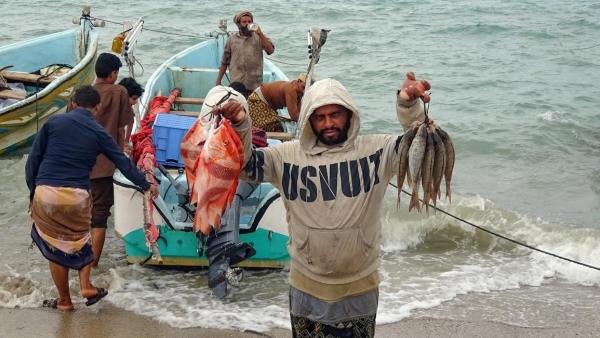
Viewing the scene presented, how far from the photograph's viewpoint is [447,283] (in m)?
7.06

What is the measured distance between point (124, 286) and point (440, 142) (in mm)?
4040

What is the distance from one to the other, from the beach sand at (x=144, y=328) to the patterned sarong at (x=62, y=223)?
495mm

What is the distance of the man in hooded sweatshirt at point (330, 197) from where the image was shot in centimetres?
348

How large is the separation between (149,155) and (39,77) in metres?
5.71

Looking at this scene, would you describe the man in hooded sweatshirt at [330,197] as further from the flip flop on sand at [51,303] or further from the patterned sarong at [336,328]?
the flip flop on sand at [51,303]

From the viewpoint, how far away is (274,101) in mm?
7668

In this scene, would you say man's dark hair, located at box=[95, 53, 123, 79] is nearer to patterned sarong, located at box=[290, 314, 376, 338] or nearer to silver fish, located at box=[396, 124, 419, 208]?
patterned sarong, located at box=[290, 314, 376, 338]

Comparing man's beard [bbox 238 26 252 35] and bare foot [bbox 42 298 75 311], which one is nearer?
bare foot [bbox 42 298 75 311]

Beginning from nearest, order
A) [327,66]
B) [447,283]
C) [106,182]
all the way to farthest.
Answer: [106,182] → [447,283] → [327,66]

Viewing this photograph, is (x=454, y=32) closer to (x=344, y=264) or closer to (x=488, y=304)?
(x=488, y=304)

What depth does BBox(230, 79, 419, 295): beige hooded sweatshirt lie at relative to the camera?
3.48m

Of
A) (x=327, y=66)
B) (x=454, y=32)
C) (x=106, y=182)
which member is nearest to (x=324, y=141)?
(x=106, y=182)

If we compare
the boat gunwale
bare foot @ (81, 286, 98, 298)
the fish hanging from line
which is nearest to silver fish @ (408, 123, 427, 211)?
the fish hanging from line

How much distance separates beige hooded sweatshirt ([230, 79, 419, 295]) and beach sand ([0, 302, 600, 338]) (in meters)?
2.25
